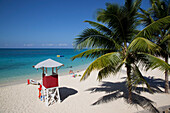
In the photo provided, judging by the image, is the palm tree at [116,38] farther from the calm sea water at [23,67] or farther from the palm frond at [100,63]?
the calm sea water at [23,67]

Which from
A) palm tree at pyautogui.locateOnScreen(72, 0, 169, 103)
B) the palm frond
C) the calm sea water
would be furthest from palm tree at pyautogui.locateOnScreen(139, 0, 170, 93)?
the calm sea water

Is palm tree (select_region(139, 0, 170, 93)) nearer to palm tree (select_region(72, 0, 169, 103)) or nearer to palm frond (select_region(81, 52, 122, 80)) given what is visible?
palm tree (select_region(72, 0, 169, 103))

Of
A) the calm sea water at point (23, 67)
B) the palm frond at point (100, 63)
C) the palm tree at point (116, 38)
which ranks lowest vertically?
the calm sea water at point (23, 67)

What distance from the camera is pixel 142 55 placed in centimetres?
506

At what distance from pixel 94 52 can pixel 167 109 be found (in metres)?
3.56

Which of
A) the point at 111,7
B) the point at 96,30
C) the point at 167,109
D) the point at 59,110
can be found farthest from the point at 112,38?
the point at 59,110

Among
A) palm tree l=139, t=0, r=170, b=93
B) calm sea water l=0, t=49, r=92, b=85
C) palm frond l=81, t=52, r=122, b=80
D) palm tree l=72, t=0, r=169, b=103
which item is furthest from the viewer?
calm sea water l=0, t=49, r=92, b=85

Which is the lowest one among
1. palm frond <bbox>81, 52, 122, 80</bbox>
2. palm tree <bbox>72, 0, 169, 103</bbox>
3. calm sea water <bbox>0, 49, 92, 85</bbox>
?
calm sea water <bbox>0, 49, 92, 85</bbox>

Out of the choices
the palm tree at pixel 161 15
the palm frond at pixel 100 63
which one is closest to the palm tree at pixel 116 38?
the palm frond at pixel 100 63

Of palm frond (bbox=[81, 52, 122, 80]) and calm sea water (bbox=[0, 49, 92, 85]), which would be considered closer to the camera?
palm frond (bbox=[81, 52, 122, 80])

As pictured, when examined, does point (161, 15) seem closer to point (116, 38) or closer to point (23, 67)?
point (116, 38)

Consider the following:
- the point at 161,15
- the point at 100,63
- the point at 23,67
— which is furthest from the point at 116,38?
the point at 23,67

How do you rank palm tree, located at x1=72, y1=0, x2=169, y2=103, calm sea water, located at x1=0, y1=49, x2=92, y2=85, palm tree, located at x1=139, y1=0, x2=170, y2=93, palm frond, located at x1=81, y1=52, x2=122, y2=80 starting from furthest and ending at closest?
calm sea water, located at x1=0, y1=49, x2=92, y2=85 < palm tree, located at x1=139, y1=0, x2=170, y2=93 < palm tree, located at x1=72, y1=0, x2=169, y2=103 < palm frond, located at x1=81, y1=52, x2=122, y2=80

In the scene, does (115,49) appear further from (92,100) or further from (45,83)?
(45,83)
